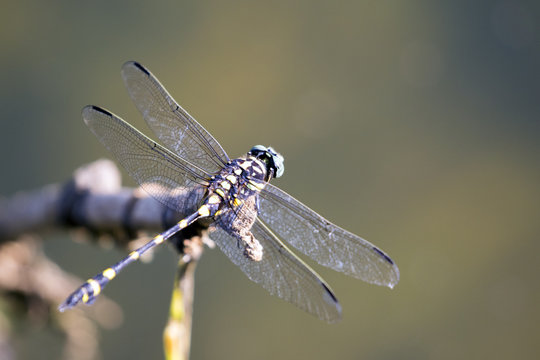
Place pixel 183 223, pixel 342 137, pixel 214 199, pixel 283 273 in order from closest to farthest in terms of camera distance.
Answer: pixel 183 223
pixel 214 199
pixel 283 273
pixel 342 137

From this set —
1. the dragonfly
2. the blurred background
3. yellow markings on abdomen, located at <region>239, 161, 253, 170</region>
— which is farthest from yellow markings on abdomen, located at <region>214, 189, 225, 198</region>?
the blurred background

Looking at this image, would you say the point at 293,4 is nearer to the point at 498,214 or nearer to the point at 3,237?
the point at 498,214

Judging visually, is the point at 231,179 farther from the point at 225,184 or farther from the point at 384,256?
the point at 384,256

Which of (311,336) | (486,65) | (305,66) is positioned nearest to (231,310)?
(311,336)

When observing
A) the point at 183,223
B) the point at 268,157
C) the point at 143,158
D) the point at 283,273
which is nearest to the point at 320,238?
the point at 283,273

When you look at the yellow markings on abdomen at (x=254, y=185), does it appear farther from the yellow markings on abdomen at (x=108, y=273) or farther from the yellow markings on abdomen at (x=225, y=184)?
the yellow markings on abdomen at (x=108, y=273)

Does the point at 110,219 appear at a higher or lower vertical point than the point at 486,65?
lower

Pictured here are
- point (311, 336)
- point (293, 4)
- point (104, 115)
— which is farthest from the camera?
point (293, 4)

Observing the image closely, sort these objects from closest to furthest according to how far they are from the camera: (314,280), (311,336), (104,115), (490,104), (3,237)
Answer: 1. (314,280)
2. (104,115)
3. (3,237)
4. (311,336)
5. (490,104)
